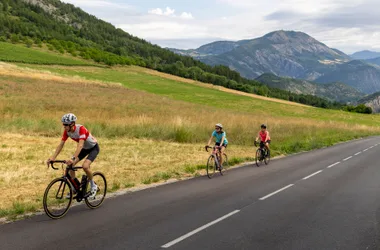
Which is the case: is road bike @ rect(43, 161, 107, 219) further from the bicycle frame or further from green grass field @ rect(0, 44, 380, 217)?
green grass field @ rect(0, 44, 380, 217)

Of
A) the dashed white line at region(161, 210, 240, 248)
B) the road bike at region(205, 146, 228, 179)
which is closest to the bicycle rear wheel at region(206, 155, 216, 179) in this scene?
the road bike at region(205, 146, 228, 179)

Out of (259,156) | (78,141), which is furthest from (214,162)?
(78,141)

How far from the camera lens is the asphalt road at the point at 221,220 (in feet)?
23.0

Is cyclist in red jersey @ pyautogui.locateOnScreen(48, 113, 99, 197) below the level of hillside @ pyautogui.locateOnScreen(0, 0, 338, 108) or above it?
below

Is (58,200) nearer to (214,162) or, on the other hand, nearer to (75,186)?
(75,186)

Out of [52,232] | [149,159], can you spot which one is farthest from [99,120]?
[52,232]

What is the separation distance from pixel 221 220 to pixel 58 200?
4.14m

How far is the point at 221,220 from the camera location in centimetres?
863

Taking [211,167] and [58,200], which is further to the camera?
[211,167]

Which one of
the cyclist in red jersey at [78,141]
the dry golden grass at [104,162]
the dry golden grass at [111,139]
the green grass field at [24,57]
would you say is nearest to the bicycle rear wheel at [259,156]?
the dry golden grass at [111,139]

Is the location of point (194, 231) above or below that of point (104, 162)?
above

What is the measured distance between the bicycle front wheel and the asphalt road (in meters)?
0.18

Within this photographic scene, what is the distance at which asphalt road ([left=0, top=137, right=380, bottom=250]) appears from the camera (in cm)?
702

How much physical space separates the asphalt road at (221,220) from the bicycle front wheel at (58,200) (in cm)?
18
